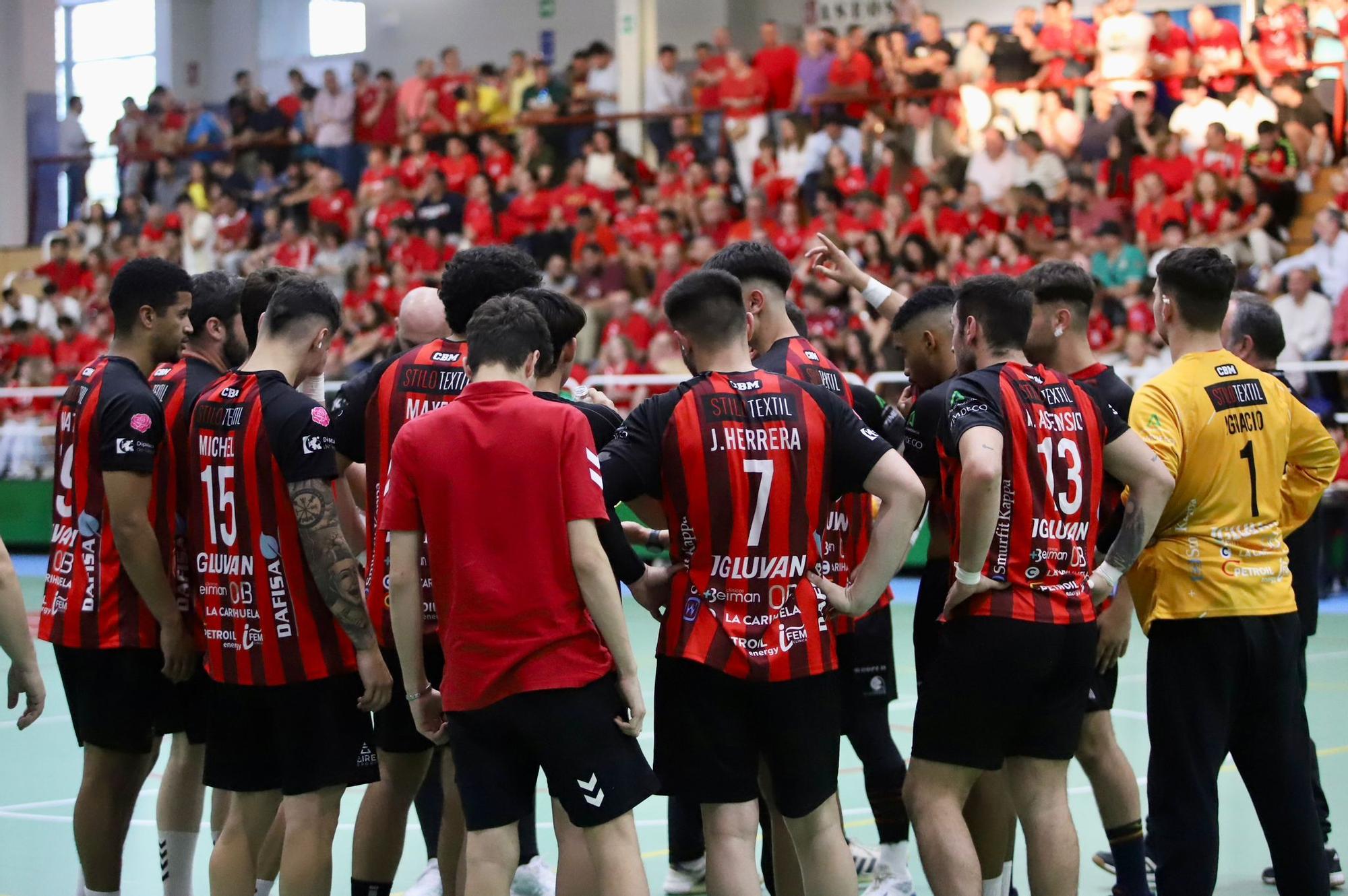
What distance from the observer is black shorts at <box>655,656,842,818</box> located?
4.36 metres

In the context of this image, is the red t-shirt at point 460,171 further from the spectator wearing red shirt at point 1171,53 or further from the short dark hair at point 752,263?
the short dark hair at point 752,263

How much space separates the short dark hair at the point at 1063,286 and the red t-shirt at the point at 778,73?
14428mm

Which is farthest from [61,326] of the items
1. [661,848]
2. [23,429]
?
[661,848]

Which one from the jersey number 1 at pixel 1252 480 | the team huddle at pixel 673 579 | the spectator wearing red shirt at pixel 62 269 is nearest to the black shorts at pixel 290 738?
the team huddle at pixel 673 579

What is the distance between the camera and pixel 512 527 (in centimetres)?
409

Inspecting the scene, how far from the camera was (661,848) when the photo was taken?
253 inches

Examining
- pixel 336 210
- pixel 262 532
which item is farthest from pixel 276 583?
pixel 336 210

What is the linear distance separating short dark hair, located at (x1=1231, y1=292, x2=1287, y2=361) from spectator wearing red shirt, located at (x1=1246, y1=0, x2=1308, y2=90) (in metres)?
11.1

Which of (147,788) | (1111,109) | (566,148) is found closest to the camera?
(147,788)

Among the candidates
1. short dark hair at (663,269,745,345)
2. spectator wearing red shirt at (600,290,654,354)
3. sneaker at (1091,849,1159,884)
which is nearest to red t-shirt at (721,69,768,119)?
spectator wearing red shirt at (600,290,654,354)

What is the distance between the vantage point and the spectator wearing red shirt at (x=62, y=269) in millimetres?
22328

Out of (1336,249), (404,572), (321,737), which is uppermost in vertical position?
(1336,249)

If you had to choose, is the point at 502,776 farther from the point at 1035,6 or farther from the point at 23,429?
the point at 1035,6

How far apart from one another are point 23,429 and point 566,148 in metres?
7.29
